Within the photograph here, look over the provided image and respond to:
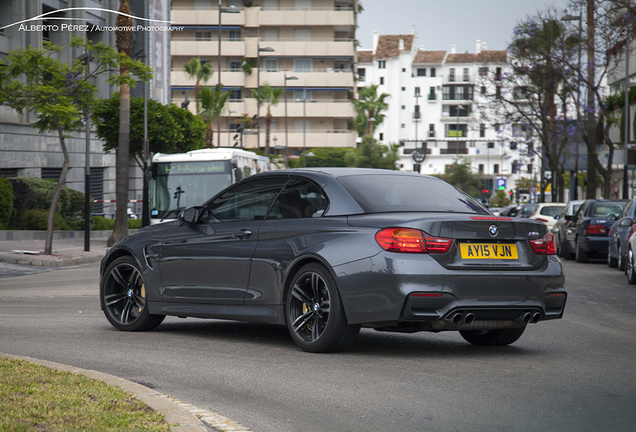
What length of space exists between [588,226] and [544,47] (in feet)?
59.5

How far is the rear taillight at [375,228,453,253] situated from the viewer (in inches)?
271

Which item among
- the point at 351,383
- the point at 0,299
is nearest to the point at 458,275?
the point at 351,383

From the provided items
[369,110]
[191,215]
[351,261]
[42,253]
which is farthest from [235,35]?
[351,261]

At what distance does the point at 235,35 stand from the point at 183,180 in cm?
7000

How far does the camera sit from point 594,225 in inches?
938

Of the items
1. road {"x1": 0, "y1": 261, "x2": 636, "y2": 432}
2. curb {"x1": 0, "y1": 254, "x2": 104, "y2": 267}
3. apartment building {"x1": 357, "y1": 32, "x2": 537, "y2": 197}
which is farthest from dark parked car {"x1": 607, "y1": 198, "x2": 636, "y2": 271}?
apartment building {"x1": 357, "y1": 32, "x2": 537, "y2": 197}

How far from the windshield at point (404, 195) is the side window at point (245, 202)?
75 centimetres

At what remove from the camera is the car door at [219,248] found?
8039 mm

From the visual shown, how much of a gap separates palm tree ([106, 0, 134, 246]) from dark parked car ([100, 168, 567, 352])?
21.2 meters

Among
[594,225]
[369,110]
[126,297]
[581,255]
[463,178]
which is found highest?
[369,110]

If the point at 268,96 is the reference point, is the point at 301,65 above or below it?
above

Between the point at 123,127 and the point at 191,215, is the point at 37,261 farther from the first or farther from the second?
the point at 191,215

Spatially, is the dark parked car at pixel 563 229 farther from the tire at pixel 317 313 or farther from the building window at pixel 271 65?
the building window at pixel 271 65

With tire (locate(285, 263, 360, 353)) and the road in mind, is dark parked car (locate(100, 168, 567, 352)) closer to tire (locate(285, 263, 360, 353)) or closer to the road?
tire (locate(285, 263, 360, 353))
